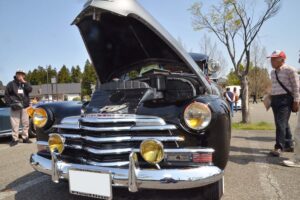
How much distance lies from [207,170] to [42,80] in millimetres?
91496

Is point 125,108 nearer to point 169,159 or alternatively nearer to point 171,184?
point 169,159

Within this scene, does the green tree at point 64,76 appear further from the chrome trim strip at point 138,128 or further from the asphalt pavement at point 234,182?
the chrome trim strip at point 138,128

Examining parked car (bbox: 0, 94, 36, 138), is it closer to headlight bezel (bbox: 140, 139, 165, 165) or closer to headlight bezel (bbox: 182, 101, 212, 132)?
headlight bezel (bbox: 140, 139, 165, 165)

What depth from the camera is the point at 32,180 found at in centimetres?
364

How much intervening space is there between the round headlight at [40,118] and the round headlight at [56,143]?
1.01 feet

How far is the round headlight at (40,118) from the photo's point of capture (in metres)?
3.04

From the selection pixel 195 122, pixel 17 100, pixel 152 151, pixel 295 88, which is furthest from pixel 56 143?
pixel 17 100

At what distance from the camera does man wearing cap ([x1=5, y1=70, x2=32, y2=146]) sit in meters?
6.26

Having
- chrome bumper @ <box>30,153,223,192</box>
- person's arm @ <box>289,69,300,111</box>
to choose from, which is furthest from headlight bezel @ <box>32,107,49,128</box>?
person's arm @ <box>289,69,300,111</box>

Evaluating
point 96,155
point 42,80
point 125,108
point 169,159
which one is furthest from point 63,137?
point 42,80

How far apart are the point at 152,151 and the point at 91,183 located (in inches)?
21.7

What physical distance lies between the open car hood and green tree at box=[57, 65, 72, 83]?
90.7 meters

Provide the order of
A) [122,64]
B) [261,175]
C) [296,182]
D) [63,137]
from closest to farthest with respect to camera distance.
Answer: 1. [63,137]
2. [296,182]
3. [261,175]
4. [122,64]

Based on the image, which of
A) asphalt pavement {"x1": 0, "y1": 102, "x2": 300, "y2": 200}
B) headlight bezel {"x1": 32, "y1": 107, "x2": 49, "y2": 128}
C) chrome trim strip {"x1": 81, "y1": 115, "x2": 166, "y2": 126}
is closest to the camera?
chrome trim strip {"x1": 81, "y1": 115, "x2": 166, "y2": 126}
